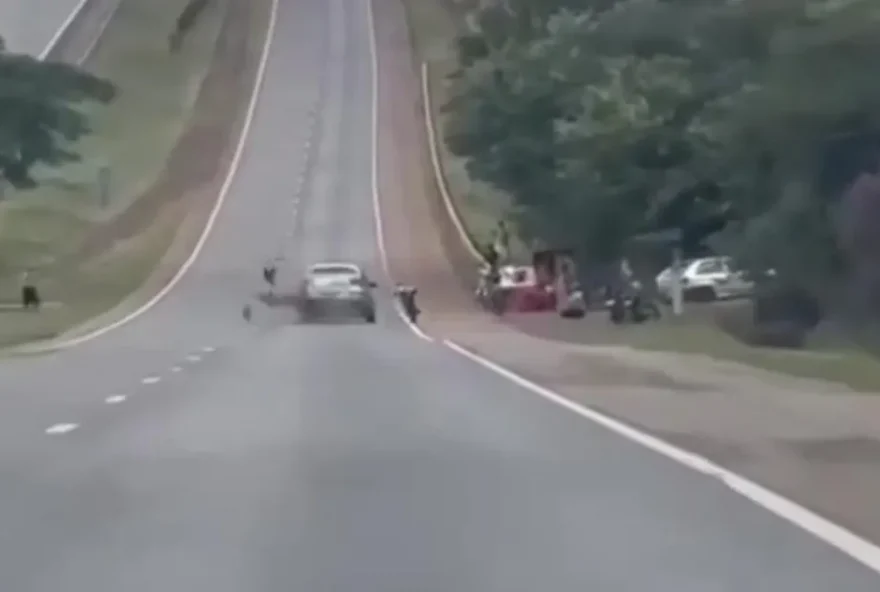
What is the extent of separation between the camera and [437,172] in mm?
104250

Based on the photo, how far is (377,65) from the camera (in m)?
135

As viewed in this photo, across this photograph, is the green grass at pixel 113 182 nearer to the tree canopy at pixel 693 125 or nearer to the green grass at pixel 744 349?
the green grass at pixel 744 349

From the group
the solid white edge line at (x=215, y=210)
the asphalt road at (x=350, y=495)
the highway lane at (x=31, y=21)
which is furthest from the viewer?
the highway lane at (x=31, y=21)

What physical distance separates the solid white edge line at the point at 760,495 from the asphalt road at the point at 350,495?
14 centimetres

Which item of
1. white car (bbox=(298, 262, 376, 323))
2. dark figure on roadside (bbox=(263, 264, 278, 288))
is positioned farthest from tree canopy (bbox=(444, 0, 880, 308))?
dark figure on roadside (bbox=(263, 264, 278, 288))

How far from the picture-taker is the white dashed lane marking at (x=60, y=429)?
2050cm

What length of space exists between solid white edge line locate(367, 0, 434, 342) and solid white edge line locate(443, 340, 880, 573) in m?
→ 26.1

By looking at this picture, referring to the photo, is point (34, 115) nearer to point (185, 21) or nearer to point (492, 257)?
point (492, 257)

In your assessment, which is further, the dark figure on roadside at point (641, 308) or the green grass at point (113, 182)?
the green grass at point (113, 182)

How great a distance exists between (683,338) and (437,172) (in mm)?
61644

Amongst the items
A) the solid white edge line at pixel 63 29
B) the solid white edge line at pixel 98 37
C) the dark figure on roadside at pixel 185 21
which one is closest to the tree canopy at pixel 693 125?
the solid white edge line at pixel 63 29

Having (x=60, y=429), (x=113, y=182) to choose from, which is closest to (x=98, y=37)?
(x=113, y=182)

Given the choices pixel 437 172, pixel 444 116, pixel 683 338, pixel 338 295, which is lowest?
pixel 683 338

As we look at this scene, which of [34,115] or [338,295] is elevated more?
[34,115]
